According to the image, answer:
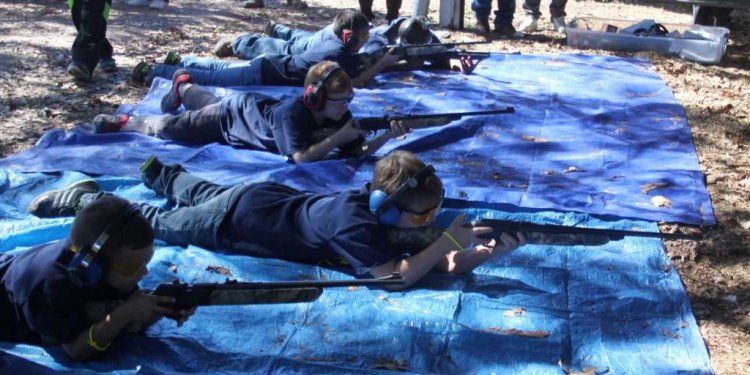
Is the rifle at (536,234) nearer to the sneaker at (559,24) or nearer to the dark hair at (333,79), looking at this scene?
the dark hair at (333,79)

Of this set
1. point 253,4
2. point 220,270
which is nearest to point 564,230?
point 220,270

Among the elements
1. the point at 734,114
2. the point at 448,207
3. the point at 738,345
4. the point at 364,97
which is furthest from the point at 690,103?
the point at 738,345

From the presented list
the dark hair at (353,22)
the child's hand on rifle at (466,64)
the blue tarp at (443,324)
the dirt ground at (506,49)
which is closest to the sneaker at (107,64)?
the dirt ground at (506,49)

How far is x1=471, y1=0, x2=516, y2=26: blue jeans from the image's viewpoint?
11.9 metres

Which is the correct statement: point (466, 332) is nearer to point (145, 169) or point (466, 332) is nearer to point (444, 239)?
point (444, 239)

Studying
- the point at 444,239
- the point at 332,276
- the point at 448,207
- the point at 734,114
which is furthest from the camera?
the point at 734,114

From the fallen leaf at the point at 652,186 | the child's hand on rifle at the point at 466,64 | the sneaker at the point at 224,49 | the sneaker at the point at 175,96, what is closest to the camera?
the fallen leaf at the point at 652,186

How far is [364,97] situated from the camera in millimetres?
8055

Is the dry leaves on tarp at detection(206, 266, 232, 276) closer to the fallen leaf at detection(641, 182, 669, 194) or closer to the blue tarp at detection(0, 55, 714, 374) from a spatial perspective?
the blue tarp at detection(0, 55, 714, 374)

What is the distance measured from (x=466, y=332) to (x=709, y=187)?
290 centimetres

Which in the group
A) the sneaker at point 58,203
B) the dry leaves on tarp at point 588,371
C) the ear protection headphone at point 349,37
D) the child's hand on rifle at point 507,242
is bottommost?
the dry leaves on tarp at point 588,371

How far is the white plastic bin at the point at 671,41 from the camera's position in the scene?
10.1 metres

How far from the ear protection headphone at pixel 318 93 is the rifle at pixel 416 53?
2.47 meters

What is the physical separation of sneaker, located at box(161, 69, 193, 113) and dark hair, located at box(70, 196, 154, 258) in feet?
13.1
